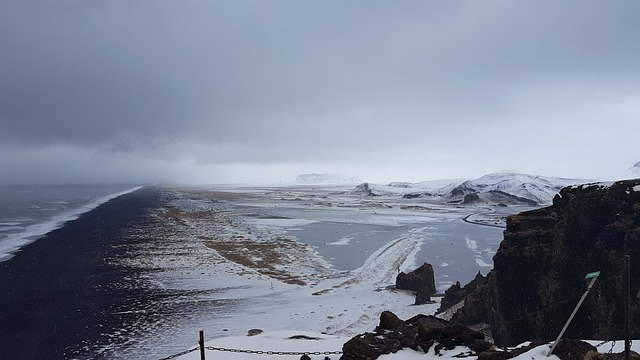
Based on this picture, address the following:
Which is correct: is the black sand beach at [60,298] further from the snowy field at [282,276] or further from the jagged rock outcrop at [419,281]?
the jagged rock outcrop at [419,281]

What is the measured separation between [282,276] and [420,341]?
23825 mm

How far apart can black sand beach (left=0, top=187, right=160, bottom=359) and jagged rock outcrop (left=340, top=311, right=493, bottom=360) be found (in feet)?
48.4

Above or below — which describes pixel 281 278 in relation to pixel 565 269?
below

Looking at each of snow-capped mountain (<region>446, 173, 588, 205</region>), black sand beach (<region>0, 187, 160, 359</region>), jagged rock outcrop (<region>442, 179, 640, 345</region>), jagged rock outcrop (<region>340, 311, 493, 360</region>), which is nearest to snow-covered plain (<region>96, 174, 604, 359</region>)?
jagged rock outcrop (<region>340, 311, 493, 360</region>)

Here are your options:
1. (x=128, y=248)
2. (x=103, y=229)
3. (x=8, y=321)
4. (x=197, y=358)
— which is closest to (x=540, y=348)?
(x=197, y=358)

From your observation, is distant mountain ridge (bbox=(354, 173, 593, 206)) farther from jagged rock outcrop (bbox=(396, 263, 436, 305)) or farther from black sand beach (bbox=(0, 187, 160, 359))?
black sand beach (bbox=(0, 187, 160, 359))

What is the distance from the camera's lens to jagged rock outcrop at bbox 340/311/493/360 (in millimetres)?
13148

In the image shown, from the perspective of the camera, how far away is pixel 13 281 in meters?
34.8

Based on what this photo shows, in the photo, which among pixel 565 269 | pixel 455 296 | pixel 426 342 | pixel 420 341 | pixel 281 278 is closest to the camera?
pixel 426 342

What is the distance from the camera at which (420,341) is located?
13.9m

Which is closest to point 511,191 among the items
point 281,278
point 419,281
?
Answer: point 419,281

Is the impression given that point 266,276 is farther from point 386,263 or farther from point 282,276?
point 386,263

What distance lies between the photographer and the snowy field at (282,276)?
23641mm

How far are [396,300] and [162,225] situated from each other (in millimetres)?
53193
